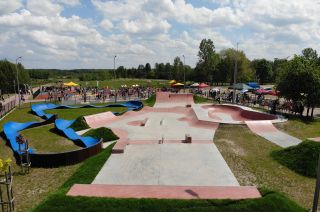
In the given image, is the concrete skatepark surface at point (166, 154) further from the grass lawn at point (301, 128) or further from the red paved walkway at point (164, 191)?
the grass lawn at point (301, 128)

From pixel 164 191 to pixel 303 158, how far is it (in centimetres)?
730

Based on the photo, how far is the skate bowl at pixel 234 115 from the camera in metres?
24.2

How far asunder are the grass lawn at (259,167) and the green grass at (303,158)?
1.11ft

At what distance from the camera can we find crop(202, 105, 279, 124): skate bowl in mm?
24250

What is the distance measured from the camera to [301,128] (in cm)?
2175

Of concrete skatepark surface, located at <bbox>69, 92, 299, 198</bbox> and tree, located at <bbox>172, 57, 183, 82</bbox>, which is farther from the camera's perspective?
tree, located at <bbox>172, 57, 183, 82</bbox>

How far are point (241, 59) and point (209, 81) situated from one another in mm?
12087

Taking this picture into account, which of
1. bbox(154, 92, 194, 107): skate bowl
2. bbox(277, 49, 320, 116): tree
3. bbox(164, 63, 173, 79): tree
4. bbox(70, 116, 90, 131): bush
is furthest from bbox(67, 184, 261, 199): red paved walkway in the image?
bbox(164, 63, 173, 79): tree

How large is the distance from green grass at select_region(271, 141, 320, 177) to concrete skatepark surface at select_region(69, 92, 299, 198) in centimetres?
297

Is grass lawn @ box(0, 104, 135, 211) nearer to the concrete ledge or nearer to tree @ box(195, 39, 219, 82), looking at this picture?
the concrete ledge

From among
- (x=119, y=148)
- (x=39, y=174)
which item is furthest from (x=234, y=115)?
(x=39, y=174)

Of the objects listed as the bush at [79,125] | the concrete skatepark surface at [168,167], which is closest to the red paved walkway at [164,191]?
the concrete skatepark surface at [168,167]

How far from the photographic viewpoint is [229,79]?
80.1 m

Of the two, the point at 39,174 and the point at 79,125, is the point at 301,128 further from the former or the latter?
the point at 39,174
